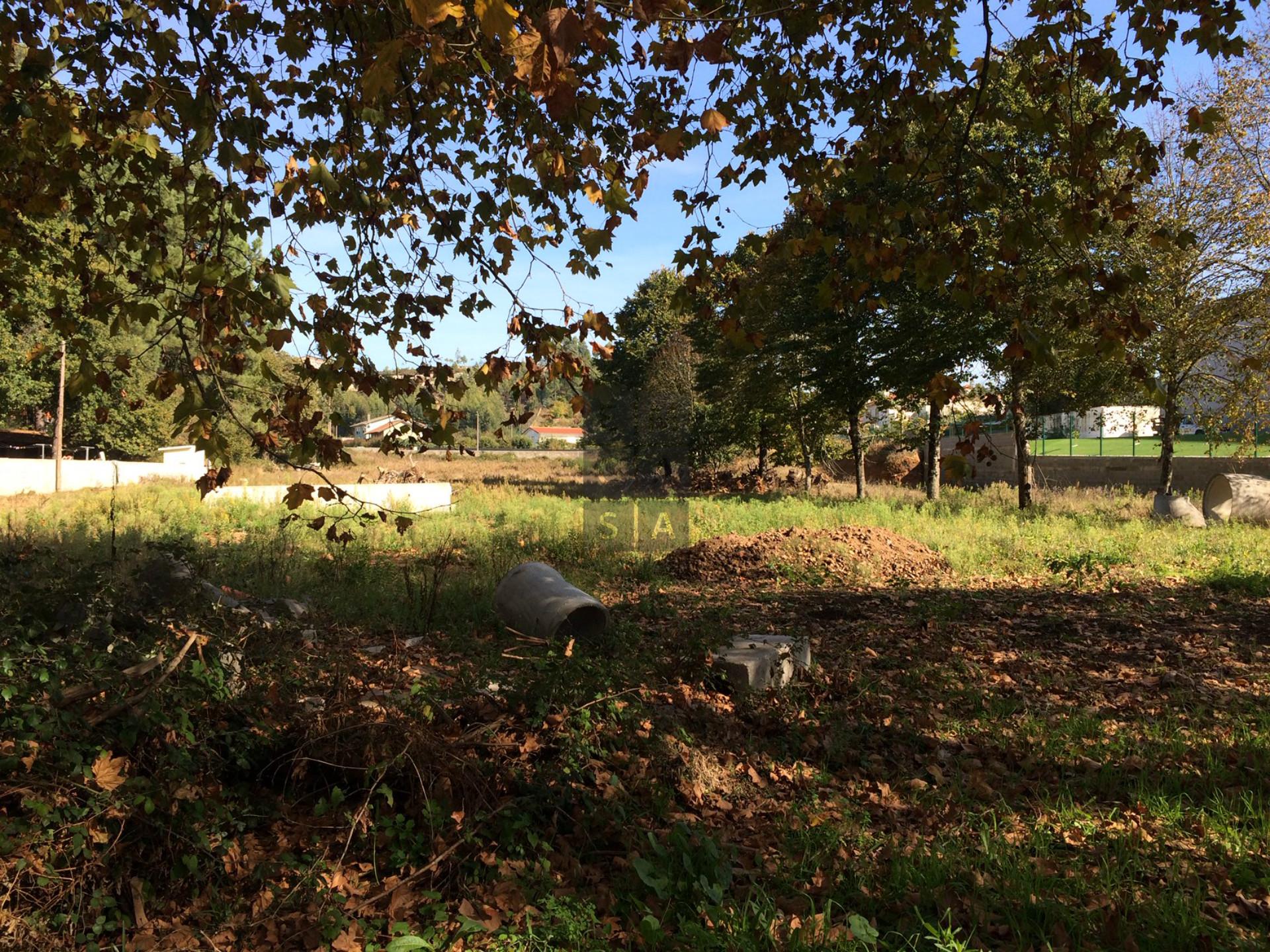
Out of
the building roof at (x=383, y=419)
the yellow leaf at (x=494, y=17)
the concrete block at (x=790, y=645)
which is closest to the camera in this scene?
the yellow leaf at (x=494, y=17)

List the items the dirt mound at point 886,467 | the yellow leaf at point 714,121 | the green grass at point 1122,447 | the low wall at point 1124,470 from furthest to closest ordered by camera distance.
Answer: the dirt mound at point 886,467 < the green grass at point 1122,447 < the low wall at point 1124,470 < the yellow leaf at point 714,121

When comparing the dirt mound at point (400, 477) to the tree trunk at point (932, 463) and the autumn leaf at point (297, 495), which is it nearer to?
the tree trunk at point (932, 463)

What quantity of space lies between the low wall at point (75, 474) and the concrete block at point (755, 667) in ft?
76.1

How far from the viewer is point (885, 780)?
4359 millimetres

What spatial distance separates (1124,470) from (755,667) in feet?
81.3

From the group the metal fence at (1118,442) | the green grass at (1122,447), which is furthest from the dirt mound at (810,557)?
the green grass at (1122,447)

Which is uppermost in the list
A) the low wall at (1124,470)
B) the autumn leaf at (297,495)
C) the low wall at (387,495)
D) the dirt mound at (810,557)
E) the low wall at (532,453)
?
the low wall at (532,453)

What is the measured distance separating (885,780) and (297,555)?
8.64 metres

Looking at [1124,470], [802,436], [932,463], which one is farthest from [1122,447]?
[932,463]

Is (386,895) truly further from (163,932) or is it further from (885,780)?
(885,780)

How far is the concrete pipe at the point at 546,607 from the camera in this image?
6.84 meters

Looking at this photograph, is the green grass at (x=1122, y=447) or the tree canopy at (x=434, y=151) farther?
the green grass at (x=1122, y=447)

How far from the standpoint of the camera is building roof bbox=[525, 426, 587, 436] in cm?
9731

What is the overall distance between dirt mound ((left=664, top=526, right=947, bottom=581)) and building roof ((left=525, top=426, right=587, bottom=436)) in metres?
83.0
